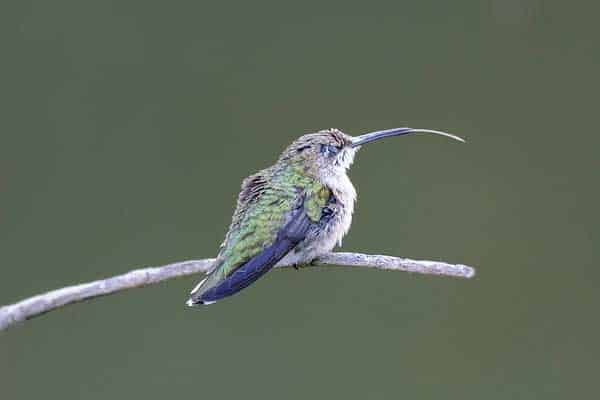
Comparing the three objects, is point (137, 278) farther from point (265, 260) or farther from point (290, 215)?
point (290, 215)

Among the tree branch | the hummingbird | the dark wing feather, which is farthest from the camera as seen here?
the hummingbird

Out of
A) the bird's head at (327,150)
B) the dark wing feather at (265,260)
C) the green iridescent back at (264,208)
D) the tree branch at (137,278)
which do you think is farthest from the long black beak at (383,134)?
the tree branch at (137,278)

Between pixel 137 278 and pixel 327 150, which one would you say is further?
pixel 327 150

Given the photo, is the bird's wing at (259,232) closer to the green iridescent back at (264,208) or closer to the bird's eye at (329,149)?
the green iridescent back at (264,208)

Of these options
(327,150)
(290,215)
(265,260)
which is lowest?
(265,260)

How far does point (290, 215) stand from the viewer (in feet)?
9.61

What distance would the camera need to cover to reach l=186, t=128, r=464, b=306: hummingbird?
8.97ft

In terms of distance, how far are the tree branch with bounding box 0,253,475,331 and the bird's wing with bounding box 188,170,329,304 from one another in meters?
0.07

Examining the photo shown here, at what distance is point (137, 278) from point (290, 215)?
905 mm

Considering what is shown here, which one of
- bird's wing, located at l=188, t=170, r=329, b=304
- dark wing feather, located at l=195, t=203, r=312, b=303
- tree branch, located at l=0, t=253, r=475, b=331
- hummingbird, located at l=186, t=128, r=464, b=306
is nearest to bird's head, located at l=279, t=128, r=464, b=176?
hummingbird, located at l=186, t=128, r=464, b=306

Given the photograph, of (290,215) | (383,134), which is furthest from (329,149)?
(290,215)

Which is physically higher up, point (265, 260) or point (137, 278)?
point (137, 278)

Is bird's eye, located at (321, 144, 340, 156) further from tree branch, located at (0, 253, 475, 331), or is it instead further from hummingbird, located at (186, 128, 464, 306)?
tree branch, located at (0, 253, 475, 331)

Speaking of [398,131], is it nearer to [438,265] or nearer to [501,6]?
[438,265]
